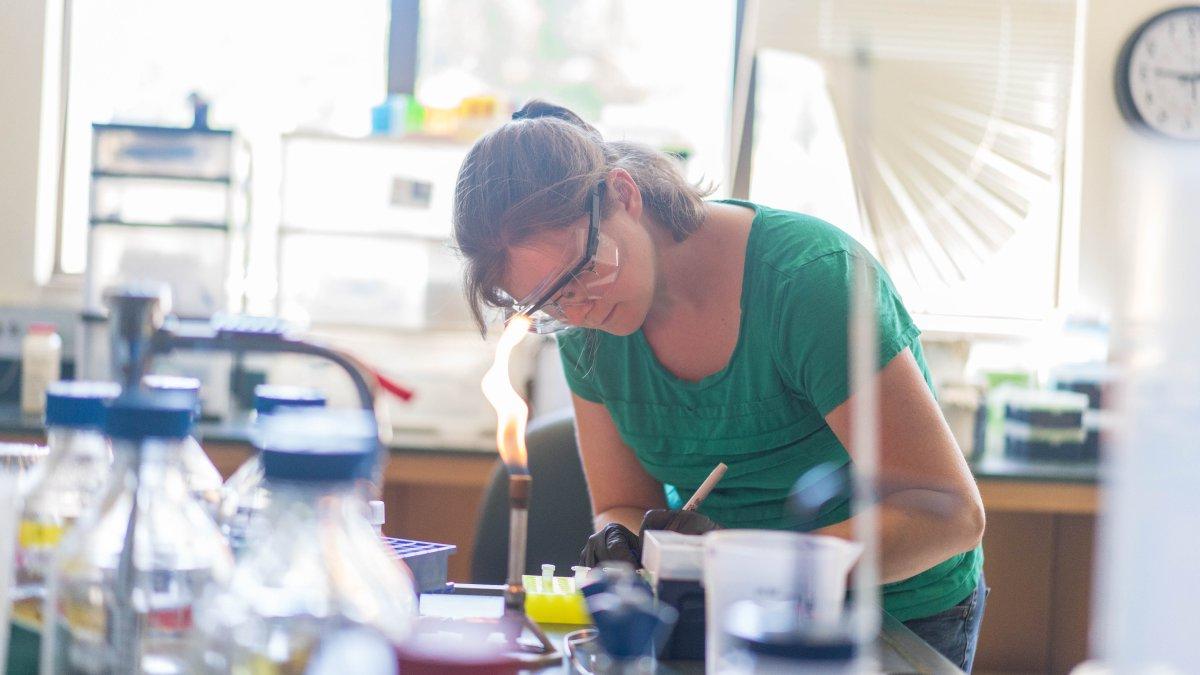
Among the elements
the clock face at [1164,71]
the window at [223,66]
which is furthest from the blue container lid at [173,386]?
the clock face at [1164,71]

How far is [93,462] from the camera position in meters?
0.89

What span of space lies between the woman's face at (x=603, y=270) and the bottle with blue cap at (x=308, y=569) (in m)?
0.72

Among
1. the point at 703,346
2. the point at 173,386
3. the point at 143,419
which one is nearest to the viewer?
the point at 143,419

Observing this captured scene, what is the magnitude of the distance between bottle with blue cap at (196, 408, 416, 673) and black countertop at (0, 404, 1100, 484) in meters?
2.01

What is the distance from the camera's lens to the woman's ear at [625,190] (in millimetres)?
1459

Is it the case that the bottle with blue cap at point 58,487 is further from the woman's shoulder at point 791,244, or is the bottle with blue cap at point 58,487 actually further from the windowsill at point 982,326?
the windowsill at point 982,326

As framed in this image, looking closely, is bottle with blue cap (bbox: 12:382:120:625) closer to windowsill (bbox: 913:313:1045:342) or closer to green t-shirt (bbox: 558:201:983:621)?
green t-shirt (bbox: 558:201:983:621)

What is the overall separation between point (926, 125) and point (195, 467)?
2.67 m

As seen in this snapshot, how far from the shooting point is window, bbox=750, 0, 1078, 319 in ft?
10.5

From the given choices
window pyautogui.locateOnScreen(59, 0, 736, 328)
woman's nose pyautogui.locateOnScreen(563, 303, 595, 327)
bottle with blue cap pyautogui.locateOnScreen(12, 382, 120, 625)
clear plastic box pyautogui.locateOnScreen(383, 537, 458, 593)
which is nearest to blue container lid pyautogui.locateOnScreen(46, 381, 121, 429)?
bottle with blue cap pyautogui.locateOnScreen(12, 382, 120, 625)

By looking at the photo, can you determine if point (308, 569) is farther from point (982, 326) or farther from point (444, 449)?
point (982, 326)

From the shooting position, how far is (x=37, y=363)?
2914mm

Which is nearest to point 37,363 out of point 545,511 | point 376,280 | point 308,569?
point 376,280

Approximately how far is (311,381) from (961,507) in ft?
6.92
